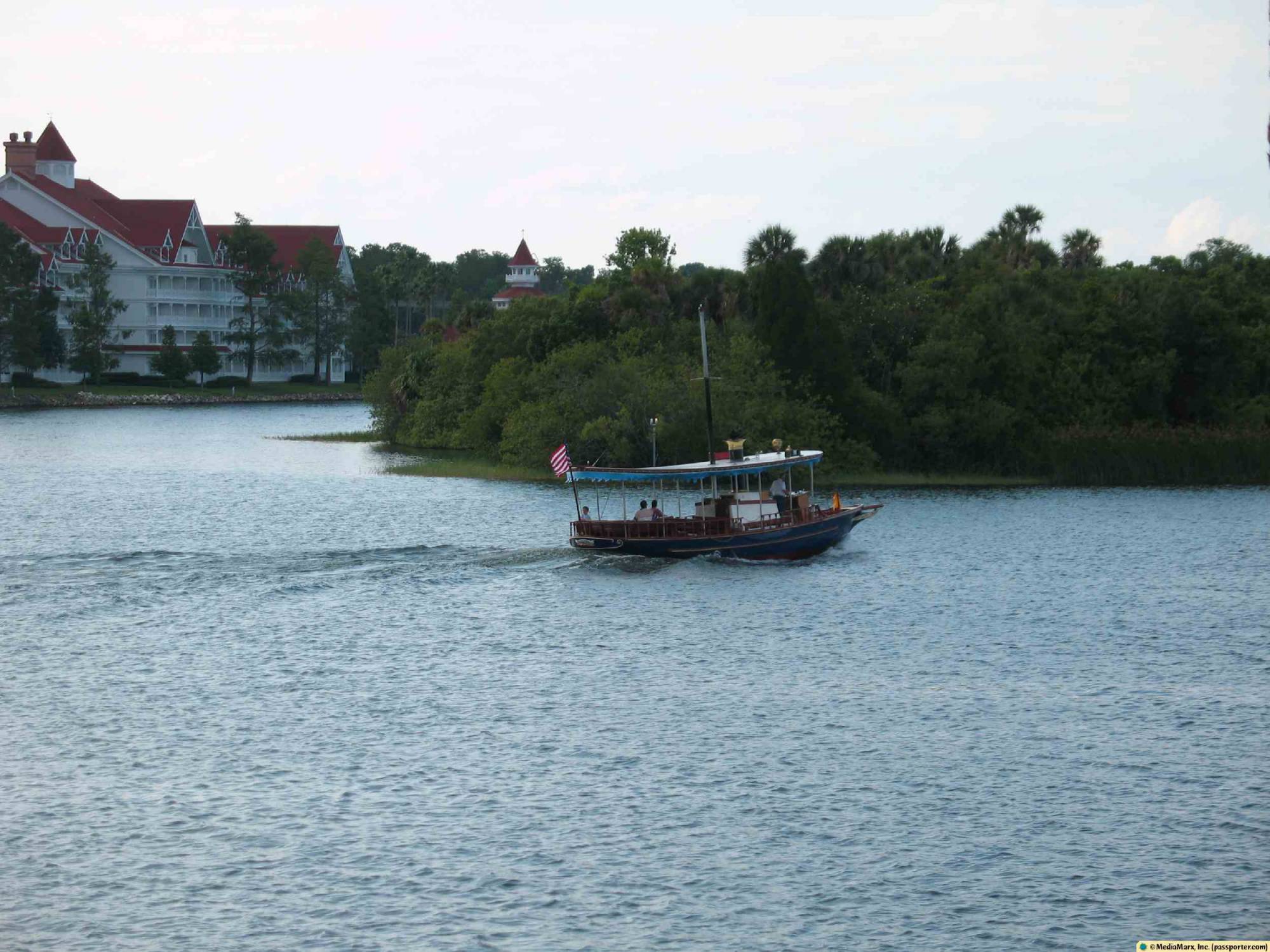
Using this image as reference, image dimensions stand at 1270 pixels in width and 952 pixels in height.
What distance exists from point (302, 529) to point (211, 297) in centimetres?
13222

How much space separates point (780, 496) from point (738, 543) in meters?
3.02

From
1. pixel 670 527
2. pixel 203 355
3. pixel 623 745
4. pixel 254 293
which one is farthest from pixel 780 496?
pixel 254 293

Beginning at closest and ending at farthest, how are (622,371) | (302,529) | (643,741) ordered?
1. (643,741)
2. (302,529)
3. (622,371)

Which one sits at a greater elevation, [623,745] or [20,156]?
[20,156]

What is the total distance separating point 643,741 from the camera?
109 ft

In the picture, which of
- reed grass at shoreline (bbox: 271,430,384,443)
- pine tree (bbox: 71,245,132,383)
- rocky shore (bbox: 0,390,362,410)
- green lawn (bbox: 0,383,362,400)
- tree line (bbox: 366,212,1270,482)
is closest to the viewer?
tree line (bbox: 366,212,1270,482)

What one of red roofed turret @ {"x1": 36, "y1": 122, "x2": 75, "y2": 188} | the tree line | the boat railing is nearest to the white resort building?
red roofed turret @ {"x1": 36, "y1": 122, "x2": 75, "y2": 188}

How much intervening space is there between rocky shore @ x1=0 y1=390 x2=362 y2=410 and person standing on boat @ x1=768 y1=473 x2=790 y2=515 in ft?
381

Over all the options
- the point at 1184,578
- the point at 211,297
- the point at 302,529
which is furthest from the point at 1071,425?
the point at 211,297

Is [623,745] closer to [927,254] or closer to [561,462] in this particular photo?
[561,462]

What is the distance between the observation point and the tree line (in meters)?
87.2

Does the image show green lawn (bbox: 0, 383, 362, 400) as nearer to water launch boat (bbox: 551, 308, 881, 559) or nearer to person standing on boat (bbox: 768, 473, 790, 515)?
water launch boat (bbox: 551, 308, 881, 559)

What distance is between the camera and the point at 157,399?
171m

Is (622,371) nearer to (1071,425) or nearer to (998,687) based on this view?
(1071,425)
